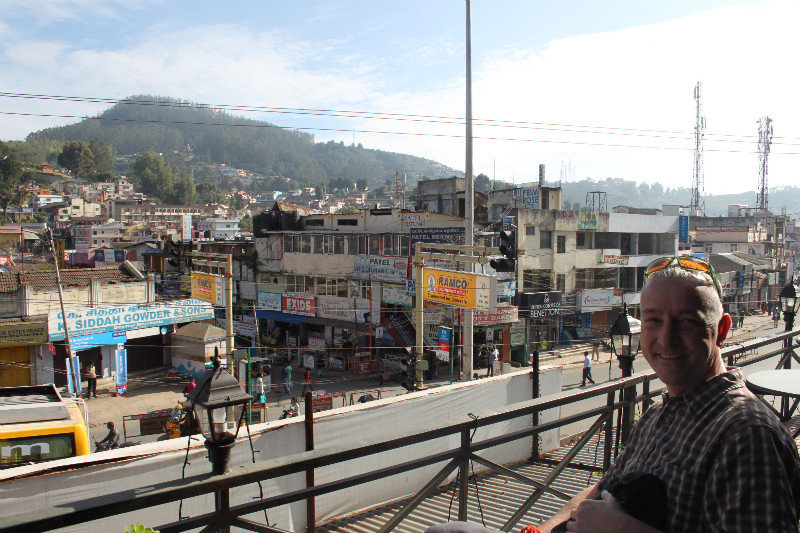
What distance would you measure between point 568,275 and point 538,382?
2672 centimetres

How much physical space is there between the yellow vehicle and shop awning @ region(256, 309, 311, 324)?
23.9m

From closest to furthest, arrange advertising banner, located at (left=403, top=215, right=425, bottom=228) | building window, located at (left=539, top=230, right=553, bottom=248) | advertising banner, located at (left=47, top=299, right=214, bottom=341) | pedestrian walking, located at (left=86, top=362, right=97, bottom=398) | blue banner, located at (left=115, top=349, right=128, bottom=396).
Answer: advertising banner, located at (left=47, top=299, right=214, bottom=341), pedestrian walking, located at (left=86, top=362, right=97, bottom=398), blue banner, located at (left=115, top=349, right=128, bottom=396), advertising banner, located at (left=403, top=215, right=425, bottom=228), building window, located at (left=539, top=230, right=553, bottom=248)

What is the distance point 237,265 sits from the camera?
4200cm

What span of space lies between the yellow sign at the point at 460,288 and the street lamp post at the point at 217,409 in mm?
12080

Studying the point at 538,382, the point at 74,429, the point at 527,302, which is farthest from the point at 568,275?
the point at 74,429

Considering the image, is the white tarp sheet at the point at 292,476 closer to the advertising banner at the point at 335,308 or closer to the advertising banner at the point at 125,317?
the advertising banner at the point at 125,317

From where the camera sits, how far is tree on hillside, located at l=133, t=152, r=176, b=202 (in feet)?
536

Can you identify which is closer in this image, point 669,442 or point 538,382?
point 669,442

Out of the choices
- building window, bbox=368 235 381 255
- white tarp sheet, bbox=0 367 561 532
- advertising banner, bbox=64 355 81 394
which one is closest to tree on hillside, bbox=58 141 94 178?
building window, bbox=368 235 381 255

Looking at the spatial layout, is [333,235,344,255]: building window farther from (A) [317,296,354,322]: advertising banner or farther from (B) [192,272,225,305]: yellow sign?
(B) [192,272,225,305]: yellow sign

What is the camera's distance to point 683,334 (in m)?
2.00

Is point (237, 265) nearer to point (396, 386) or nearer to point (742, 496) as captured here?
point (396, 386)

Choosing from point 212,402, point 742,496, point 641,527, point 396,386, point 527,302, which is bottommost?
point 396,386

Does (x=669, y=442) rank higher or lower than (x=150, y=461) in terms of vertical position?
higher
